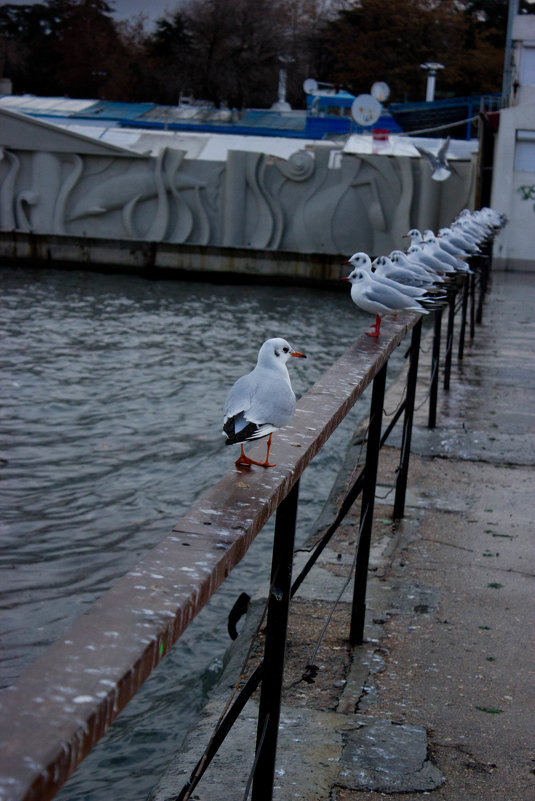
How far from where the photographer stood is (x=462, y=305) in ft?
32.7

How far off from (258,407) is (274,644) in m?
0.60

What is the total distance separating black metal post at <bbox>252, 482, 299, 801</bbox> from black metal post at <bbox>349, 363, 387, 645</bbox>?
1.40 metres

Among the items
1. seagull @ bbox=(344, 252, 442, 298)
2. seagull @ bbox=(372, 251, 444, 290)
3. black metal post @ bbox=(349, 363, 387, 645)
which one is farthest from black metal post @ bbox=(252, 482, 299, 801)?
seagull @ bbox=(372, 251, 444, 290)

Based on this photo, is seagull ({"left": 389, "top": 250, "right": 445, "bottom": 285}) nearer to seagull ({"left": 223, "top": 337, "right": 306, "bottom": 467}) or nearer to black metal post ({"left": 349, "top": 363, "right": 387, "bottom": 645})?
black metal post ({"left": 349, "top": 363, "right": 387, "bottom": 645})

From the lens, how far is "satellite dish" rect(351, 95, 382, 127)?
93.1 feet

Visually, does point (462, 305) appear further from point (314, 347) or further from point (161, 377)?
point (314, 347)

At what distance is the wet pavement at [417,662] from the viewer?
2787mm

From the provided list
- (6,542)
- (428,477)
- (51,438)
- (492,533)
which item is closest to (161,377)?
(51,438)

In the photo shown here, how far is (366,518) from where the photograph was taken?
3.67 meters

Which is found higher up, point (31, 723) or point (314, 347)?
point (31, 723)

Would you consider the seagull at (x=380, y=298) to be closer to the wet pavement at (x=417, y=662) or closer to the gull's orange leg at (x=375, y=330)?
the gull's orange leg at (x=375, y=330)

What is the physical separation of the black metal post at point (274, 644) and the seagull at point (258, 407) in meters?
0.15

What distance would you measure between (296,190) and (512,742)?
23.0m

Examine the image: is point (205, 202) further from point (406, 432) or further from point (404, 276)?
point (406, 432)
